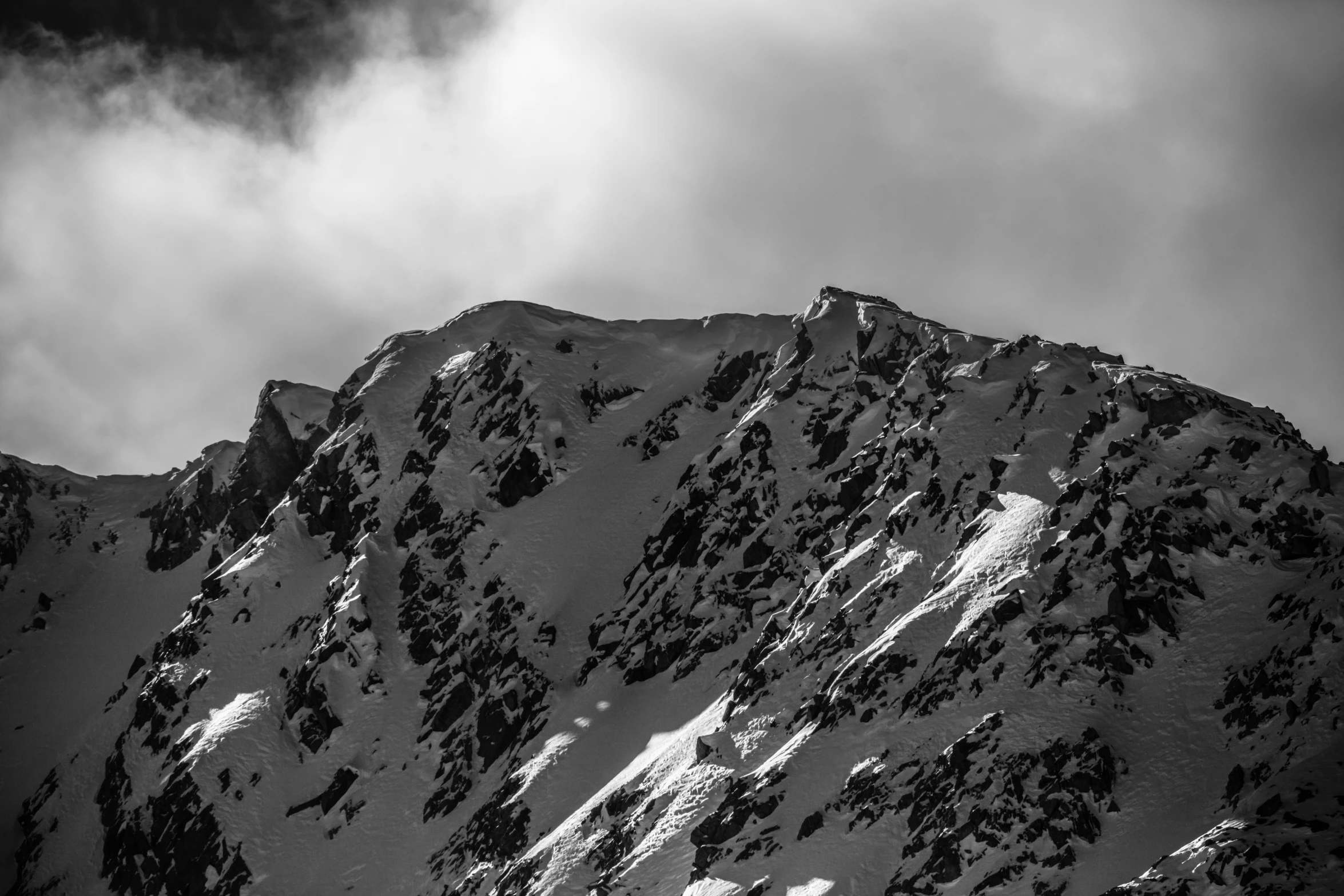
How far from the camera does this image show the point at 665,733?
518 feet

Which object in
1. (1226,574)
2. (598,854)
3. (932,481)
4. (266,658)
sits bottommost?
(1226,574)

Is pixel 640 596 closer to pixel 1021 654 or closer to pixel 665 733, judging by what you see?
pixel 665 733

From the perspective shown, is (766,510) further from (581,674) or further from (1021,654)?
(1021,654)

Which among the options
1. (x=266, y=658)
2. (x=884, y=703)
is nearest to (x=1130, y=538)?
(x=884, y=703)

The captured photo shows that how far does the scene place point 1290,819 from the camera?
110 metres

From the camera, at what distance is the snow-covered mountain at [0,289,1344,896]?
123375mm

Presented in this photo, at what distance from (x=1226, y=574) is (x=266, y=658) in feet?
344

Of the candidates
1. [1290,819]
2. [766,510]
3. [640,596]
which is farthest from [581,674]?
[1290,819]

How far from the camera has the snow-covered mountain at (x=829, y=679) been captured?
405 ft

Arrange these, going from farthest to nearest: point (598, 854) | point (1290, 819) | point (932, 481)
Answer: point (932, 481)
point (598, 854)
point (1290, 819)

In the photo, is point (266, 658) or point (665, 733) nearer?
point (665, 733)

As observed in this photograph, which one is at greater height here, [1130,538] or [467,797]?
[467,797]

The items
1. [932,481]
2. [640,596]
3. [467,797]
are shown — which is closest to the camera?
[932,481]

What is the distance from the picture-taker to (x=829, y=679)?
145375 millimetres
